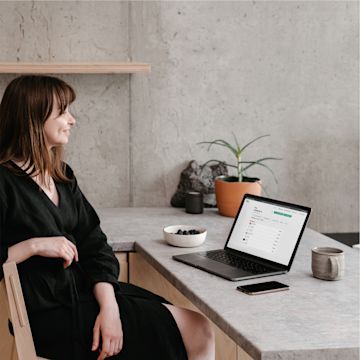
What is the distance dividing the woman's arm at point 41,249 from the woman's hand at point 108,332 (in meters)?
0.20

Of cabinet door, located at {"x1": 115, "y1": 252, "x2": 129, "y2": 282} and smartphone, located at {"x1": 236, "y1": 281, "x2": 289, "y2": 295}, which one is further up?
smartphone, located at {"x1": 236, "y1": 281, "x2": 289, "y2": 295}

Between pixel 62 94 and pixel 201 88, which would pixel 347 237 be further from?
pixel 62 94

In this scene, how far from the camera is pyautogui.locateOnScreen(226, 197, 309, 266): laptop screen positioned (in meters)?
2.33

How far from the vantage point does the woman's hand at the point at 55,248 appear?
2.11 metres

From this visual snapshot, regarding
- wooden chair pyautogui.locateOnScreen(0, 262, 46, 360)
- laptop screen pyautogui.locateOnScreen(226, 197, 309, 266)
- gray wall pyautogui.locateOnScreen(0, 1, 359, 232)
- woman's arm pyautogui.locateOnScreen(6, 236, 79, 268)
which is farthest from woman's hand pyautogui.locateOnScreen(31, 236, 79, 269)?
gray wall pyautogui.locateOnScreen(0, 1, 359, 232)

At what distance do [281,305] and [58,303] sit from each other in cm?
68

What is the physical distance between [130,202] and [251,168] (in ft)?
2.11

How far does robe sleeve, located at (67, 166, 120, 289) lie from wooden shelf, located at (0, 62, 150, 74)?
2.78 ft

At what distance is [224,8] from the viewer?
3531 millimetres

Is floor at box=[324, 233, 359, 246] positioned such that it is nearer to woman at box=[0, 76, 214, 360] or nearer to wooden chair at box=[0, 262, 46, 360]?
woman at box=[0, 76, 214, 360]

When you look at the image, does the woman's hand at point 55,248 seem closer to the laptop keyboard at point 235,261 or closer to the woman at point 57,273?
the woman at point 57,273

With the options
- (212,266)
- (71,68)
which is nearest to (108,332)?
(212,266)

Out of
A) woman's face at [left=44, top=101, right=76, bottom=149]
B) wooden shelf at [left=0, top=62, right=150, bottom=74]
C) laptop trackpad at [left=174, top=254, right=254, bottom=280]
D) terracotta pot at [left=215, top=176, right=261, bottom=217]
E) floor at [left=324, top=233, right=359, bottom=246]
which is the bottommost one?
floor at [left=324, top=233, right=359, bottom=246]

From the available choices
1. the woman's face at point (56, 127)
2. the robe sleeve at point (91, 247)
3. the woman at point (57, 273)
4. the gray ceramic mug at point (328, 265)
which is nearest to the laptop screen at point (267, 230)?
the gray ceramic mug at point (328, 265)
